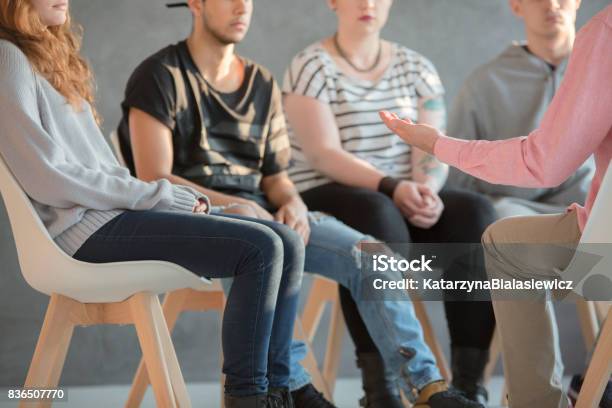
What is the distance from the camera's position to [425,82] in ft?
8.76

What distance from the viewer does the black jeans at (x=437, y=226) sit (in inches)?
90.0

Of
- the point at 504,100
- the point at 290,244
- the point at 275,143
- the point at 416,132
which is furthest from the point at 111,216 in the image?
the point at 504,100

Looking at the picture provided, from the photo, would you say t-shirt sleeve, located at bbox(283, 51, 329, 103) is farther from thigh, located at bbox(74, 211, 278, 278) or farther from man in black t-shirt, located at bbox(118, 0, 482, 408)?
thigh, located at bbox(74, 211, 278, 278)

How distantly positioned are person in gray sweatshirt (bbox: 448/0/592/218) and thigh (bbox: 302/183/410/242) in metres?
0.53

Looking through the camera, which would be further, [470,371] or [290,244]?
[470,371]

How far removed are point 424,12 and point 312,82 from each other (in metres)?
1.08

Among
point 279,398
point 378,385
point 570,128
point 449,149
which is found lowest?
point 378,385

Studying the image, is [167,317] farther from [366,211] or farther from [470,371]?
[470,371]

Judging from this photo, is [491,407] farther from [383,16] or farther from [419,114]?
[383,16]

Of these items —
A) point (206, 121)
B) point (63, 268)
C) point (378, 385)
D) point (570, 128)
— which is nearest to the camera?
point (570, 128)

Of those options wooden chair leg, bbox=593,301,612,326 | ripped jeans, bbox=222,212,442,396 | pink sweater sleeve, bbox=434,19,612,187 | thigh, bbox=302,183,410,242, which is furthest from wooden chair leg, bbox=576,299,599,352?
pink sweater sleeve, bbox=434,19,612,187

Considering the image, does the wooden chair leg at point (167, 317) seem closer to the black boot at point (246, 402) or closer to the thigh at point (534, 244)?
the black boot at point (246, 402)

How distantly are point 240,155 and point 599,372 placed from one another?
106 centimetres

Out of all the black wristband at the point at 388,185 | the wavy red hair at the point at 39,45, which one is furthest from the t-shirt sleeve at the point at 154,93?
the black wristband at the point at 388,185
